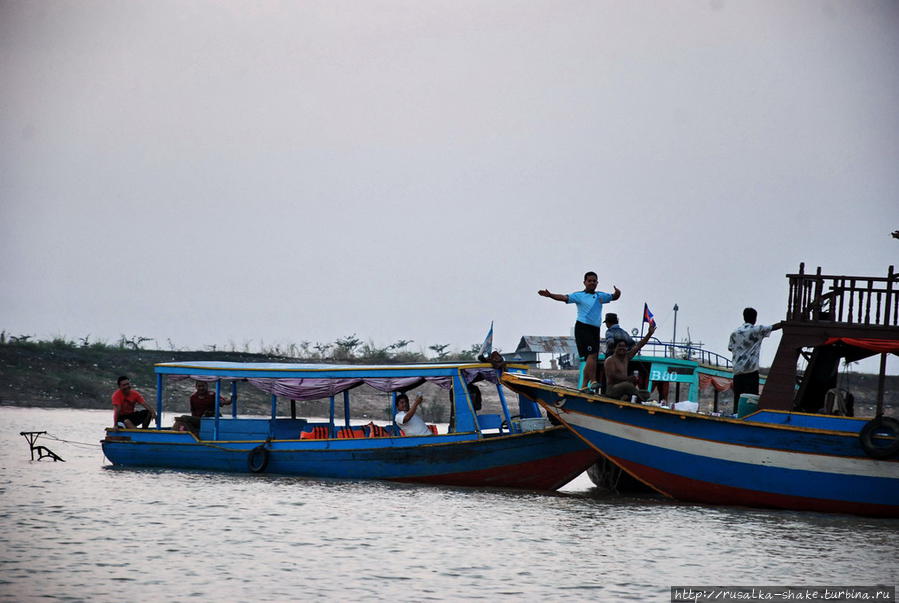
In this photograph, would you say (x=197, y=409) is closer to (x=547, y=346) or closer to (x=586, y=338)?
(x=586, y=338)

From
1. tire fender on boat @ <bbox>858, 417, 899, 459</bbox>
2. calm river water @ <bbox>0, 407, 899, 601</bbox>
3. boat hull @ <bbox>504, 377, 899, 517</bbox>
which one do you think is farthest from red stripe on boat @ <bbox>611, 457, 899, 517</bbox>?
tire fender on boat @ <bbox>858, 417, 899, 459</bbox>

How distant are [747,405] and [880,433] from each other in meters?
2.07

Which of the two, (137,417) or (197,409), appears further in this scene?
(137,417)

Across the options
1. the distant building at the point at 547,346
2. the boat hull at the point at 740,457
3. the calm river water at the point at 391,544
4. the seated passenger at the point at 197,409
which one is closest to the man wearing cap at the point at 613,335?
the boat hull at the point at 740,457

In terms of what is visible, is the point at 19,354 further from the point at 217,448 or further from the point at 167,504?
the point at 167,504

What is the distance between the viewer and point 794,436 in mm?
15773

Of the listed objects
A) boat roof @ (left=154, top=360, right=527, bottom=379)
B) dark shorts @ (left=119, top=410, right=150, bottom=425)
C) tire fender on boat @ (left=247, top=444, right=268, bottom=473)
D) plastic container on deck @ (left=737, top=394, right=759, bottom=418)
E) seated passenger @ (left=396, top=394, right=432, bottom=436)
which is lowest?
tire fender on boat @ (left=247, top=444, right=268, bottom=473)

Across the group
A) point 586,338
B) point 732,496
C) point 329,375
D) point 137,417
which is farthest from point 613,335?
point 137,417

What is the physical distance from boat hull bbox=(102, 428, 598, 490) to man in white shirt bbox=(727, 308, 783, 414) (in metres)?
2.87

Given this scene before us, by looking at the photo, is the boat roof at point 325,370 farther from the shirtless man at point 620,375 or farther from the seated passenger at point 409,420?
the shirtless man at point 620,375

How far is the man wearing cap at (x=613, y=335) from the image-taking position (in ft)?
59.4

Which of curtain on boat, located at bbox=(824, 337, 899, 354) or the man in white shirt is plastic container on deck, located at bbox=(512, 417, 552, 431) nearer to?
the man in white shirt

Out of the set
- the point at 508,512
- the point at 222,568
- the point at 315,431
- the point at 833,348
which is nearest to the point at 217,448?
the point at 315,431

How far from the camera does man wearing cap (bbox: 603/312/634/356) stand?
18109mm
